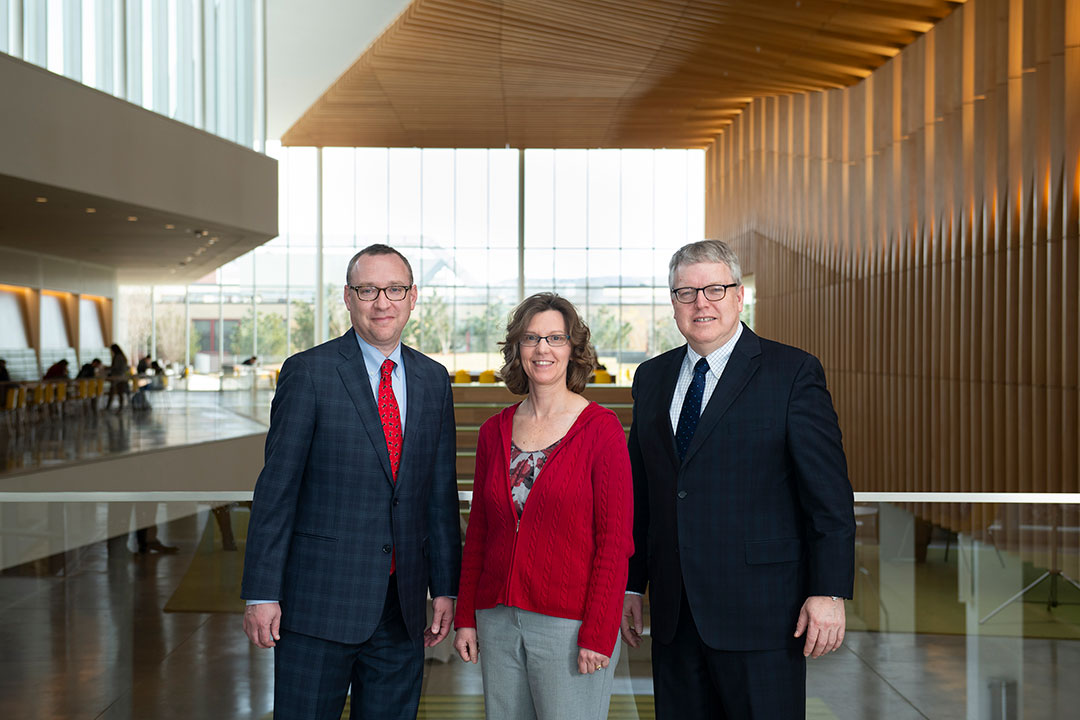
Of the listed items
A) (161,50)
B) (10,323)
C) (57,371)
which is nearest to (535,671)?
(161,50)

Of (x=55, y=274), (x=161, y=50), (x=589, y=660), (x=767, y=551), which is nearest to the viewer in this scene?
(x=589, y=660)

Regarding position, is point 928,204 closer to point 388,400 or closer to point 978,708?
point 978,708

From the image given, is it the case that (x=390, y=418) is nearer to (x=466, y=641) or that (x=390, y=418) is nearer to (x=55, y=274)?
(x=466, y=641)

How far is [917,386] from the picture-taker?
1130 centimetres

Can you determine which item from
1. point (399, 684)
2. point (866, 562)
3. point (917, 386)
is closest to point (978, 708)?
point (866, 562)

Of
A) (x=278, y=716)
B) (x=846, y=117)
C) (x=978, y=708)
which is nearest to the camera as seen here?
(x=278, y=716)

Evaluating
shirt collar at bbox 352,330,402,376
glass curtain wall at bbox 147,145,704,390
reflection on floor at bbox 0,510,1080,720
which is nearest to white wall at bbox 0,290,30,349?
glass curtain wall at bbox 147,145,704,390

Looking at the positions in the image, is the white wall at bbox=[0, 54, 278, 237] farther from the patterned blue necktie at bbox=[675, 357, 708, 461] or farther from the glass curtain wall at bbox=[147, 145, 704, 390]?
the glass curtain wall at bbox=[147, 145, 704, 390]

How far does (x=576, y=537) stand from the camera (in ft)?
7.72

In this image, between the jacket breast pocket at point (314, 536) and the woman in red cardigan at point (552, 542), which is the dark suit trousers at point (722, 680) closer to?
the woman in red cardigan at point (552, 542)

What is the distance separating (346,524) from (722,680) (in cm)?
109

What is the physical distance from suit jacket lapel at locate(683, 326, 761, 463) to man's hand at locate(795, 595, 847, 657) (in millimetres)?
490

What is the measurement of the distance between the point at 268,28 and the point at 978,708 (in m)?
15.8

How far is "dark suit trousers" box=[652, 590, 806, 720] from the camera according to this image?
7.77 ft
